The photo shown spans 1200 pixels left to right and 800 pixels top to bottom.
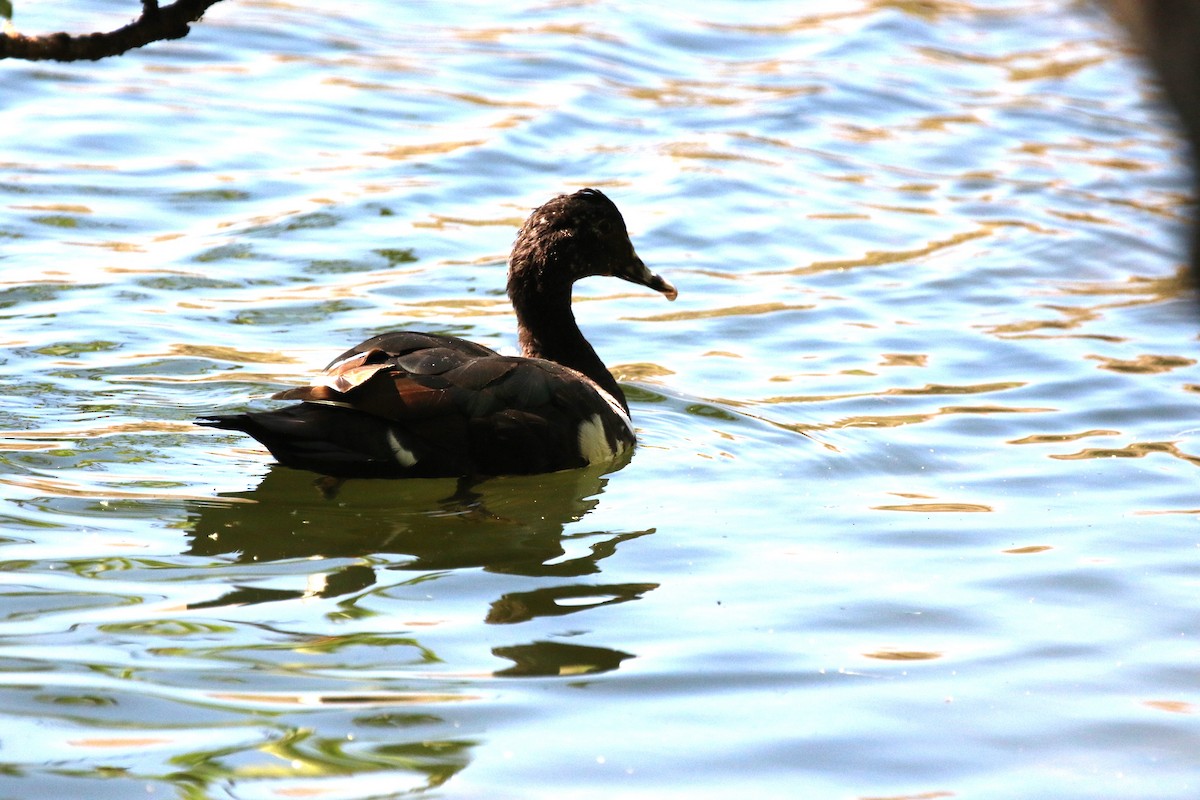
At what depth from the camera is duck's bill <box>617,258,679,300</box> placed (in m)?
8.17

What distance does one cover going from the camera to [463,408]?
262 inches

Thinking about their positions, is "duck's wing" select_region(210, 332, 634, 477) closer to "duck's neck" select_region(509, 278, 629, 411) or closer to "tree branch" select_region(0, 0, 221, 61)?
"duck's neck" select_region(509, 278, 629, 411)

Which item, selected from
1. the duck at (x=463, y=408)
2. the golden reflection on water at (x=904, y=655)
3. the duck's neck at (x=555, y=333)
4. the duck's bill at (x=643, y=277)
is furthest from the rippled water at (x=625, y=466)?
the duck's bill at (x=643, y=277)

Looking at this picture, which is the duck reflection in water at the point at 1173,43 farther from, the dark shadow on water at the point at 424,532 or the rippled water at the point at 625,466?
the dark shadow on water at the point at 424,532

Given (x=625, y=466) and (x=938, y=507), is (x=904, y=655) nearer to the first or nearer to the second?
(x=938, y=507)

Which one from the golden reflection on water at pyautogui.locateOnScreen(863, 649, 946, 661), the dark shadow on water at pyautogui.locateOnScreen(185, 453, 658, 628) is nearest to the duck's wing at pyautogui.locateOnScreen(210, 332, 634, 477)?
the dark shadow on water at pyautogui.locateOnScreen(185, 453, 658, 628)

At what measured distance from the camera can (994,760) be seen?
4.53 m

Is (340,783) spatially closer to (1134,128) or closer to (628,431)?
(628,431)

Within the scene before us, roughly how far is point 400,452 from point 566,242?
1717 millimetres

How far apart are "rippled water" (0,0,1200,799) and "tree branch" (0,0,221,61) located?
6.26 ft

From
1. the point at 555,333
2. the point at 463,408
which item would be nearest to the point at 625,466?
the point at 555,333

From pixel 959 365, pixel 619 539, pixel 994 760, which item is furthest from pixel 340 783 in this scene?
pixel 959 365

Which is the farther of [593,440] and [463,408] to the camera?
[593,440]

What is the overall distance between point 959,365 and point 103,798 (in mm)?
6069
